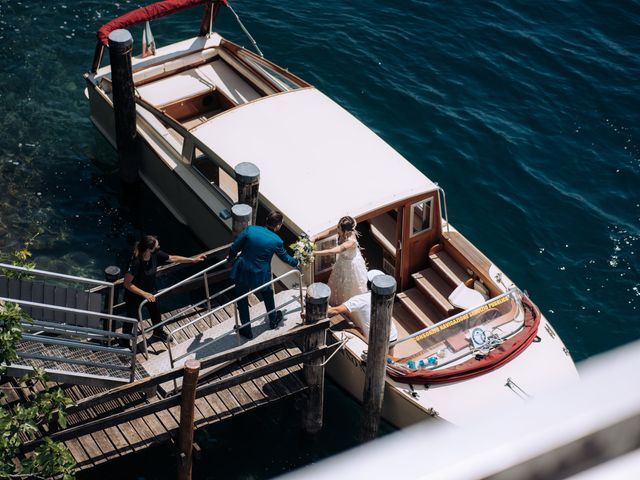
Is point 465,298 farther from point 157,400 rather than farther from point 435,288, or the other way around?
point 157,400

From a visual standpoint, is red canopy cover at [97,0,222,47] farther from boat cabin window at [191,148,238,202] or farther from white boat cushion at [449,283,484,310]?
white boat cushion at [449,283,484,310]

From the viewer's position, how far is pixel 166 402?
395 inches

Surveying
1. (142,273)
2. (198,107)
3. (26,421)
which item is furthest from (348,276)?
(198,107)

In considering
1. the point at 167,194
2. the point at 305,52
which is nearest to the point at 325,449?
the point at 167,194

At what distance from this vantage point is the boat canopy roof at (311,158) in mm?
12305

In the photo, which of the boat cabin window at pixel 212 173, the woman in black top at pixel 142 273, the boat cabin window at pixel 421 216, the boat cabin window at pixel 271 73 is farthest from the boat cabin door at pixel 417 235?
the boat cabin window at pixel 271 73

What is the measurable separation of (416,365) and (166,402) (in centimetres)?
336

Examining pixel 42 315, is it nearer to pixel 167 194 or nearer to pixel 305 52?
pixel 167 194

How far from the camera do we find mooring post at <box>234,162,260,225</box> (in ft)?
38.9

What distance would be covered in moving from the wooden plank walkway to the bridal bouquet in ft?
4.29

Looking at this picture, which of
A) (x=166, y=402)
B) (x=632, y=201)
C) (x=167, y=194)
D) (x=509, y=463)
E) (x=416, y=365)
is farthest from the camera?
(x=632, y=201)

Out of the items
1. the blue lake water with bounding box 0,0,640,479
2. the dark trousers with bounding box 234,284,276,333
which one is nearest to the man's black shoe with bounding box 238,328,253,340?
the dark trousers with bounding box 234,284,276,333

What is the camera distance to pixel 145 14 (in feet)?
53.6

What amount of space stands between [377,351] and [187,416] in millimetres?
2378
